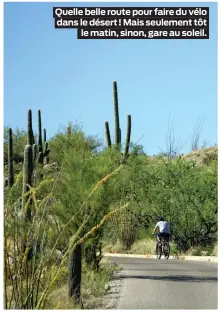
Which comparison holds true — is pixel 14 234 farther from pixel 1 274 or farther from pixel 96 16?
pixel 96 16

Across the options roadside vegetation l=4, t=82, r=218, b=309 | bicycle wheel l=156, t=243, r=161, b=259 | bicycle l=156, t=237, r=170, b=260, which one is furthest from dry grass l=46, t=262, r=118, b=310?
bicycle wheel l=156, t=243, r=161, b=259

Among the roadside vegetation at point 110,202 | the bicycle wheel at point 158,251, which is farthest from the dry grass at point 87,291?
the bicycle wheel at point 158,251

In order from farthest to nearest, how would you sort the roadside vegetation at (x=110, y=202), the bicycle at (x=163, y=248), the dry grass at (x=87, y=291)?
the bicycle at (x=163, y=248) < the roadside vegetation at (x=110, y=202) < the dry grass at (x=87, y=291)

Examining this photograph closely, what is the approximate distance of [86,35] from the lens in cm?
955

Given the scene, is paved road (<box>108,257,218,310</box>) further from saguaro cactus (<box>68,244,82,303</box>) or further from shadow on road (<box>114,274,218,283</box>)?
saguaro cactus (<box>68,244,82,303</box>)

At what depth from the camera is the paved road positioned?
1244cm

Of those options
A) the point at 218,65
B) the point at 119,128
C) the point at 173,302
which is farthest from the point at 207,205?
the point at 218,65

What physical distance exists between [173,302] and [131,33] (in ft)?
17.4

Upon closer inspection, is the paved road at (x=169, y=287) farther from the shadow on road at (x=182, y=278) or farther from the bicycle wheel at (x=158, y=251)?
the bicycle wheel at (x=158, y=251)

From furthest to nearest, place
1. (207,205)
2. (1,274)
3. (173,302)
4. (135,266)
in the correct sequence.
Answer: (207,205) < (135,266) < (173,302) < (1,274)

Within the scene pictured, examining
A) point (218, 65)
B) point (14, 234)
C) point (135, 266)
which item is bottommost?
point (135, 266)

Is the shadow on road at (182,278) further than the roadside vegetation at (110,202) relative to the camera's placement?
Yes

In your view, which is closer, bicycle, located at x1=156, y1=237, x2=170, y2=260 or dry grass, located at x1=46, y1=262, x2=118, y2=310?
dry grass, located at x1=46, y1=262, x2=118, y2=310

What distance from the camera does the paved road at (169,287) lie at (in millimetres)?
12438
